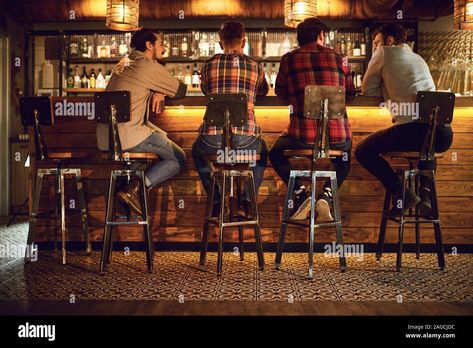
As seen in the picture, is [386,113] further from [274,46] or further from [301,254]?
[274,46]

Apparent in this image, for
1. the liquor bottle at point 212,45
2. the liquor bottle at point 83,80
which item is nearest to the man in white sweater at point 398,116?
the liquor bottle at point 212,45

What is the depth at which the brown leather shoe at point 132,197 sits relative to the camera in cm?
381

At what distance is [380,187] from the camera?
4496 mm

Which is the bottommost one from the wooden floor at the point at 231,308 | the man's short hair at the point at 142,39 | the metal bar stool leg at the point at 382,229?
the wooden floor at the point at 231,308

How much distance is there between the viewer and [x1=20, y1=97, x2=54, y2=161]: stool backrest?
4.10m

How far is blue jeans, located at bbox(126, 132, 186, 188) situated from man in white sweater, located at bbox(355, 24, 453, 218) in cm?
133

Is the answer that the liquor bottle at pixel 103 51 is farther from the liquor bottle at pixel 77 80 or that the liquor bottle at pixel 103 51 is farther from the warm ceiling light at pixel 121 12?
the warm ceiling light at pixel 121 12

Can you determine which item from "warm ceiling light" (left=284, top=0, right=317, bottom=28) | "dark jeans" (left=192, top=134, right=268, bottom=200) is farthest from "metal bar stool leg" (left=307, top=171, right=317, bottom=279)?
"warm ceiling light" (left=284, top=0, right=317, bottom=28)

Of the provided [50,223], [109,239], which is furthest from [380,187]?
[50,223]

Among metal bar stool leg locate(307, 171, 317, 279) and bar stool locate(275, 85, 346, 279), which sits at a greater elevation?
bar stool locate(275, 85, 346, 279)

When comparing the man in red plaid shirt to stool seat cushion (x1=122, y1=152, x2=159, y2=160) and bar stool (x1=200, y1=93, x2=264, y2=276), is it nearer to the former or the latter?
bar stool (x1=200, y1=93, x2=264, y2=276)

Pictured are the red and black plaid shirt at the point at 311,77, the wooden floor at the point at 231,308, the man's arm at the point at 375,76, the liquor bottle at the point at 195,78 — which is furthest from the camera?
the liquor bottle at the point at 195,78
